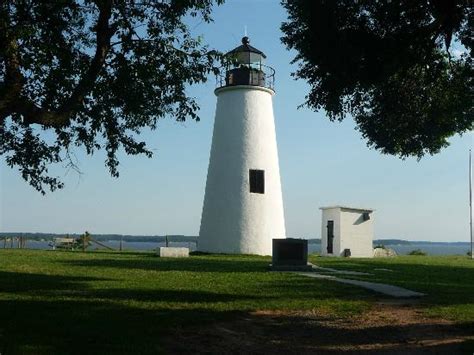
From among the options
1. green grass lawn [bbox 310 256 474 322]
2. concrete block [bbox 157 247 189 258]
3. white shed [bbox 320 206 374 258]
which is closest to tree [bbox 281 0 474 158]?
green grass lawn [bbox 310 256 474 322]

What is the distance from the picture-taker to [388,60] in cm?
1276

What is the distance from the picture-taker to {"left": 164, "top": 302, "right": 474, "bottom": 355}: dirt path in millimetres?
8633

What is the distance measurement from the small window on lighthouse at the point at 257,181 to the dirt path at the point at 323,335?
778 inches

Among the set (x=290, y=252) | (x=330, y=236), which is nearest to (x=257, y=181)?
(x=330, y=236)

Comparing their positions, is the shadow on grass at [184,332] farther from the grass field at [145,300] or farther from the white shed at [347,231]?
the white shed at [347,231]

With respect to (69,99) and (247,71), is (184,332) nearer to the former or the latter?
(69,99)

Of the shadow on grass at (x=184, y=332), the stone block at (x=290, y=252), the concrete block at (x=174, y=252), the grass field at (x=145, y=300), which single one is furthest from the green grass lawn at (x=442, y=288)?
the concrete block at (x=174, y=252)

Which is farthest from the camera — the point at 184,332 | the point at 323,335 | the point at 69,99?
the point at 69,99

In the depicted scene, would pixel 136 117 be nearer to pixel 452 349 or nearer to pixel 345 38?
pixel 345 38

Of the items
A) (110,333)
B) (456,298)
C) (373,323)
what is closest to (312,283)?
(456,298)

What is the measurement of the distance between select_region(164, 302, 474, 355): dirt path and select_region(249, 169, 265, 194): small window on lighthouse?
1976cm

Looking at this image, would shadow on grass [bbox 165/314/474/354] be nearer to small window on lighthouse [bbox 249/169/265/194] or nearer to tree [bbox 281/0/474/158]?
tree [bbox 281/0/474/158]

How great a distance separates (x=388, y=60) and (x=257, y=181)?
19.0 meters

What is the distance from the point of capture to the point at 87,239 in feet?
124
